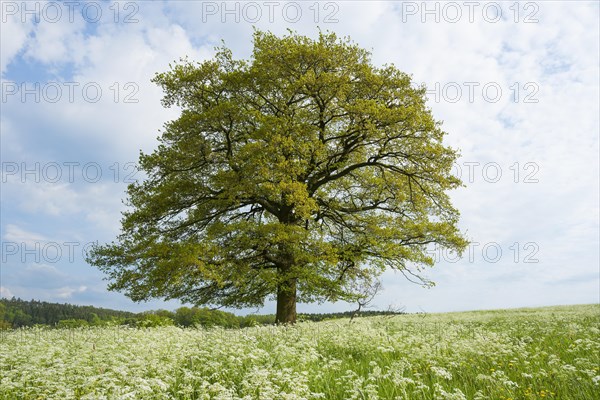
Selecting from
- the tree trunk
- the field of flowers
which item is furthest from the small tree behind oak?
the field of flowers

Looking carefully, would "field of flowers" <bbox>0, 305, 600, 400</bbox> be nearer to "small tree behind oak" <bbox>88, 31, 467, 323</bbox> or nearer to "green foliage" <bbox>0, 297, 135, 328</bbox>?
"small tree behind oak" <bbox>88, 31, 467, 323</bbox>

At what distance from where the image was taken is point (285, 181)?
1862 centimetres

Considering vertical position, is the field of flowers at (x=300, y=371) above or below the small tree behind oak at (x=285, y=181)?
below

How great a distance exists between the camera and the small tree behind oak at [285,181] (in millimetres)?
19047

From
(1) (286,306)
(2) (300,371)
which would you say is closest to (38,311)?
(1) (286,306)

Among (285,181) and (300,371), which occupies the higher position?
(285,181)

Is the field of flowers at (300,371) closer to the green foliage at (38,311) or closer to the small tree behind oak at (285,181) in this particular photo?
the small tree behind oak at (285,181)

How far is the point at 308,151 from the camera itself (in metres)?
19.8

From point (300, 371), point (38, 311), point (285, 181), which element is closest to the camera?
point (300, 371)

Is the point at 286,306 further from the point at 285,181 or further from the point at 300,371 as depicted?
the point at 300,371

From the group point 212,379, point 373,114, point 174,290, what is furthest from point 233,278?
point 212,379

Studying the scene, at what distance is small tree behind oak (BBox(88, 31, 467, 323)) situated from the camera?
19.0 m

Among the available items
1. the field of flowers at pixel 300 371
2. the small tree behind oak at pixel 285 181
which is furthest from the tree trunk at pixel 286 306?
the field of flowers at pixel 300 371

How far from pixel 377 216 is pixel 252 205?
20.1 ft
